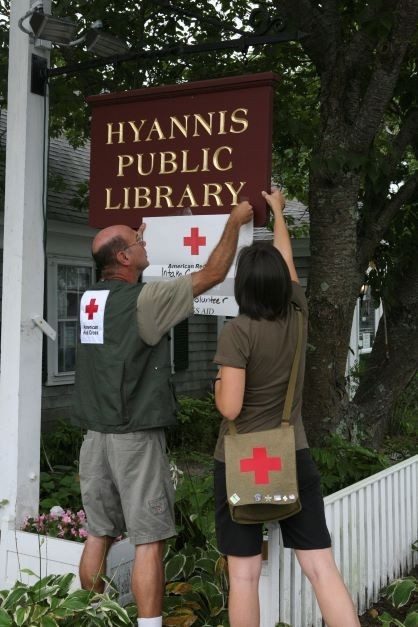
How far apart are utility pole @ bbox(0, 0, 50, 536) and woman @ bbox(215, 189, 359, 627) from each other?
1545 millimetres

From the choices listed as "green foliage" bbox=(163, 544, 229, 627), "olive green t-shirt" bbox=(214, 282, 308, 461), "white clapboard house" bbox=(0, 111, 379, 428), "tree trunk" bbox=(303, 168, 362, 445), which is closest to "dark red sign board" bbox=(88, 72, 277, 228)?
"olive green t-shirt" bbox=(214, 282, 308, 461)

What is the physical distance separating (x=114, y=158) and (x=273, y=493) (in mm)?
2061

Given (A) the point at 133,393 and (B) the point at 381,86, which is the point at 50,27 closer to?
(A) the point at 133,393

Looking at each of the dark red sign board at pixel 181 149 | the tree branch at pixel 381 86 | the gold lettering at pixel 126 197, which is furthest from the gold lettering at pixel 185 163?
the tree branch at pixel 381 86

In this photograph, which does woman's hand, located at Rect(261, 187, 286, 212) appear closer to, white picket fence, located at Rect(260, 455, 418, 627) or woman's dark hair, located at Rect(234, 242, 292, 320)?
woman's dark hair, located at Rect(234, 242, 292, 320)

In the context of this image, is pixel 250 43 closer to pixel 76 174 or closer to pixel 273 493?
pixel 273 493

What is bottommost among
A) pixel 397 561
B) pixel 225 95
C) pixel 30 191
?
pixel 397 561

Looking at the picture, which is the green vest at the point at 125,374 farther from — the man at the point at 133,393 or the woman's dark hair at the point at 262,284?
the woman's dark hair at the point at 262,284

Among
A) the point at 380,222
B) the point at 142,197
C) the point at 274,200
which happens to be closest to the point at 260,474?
the point at 274,200

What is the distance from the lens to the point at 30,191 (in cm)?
411

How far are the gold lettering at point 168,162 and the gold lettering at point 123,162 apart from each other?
18cm

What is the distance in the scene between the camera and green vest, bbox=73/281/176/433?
10.5ft

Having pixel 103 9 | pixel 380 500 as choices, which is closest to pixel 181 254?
pixel 380 500

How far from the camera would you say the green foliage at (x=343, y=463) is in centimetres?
472
